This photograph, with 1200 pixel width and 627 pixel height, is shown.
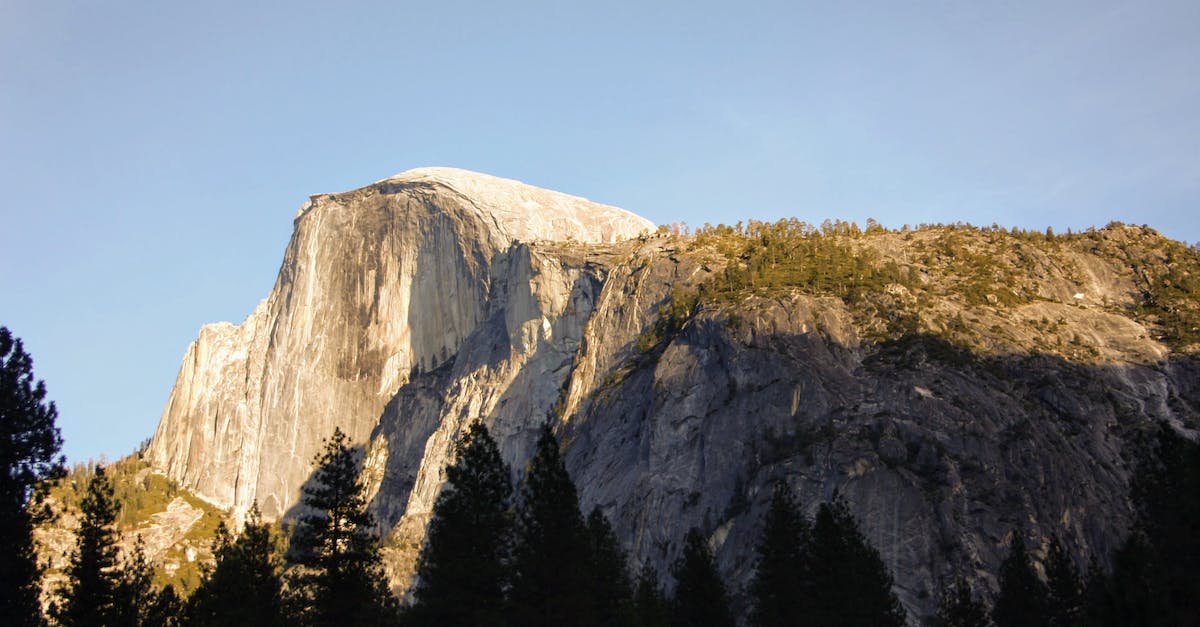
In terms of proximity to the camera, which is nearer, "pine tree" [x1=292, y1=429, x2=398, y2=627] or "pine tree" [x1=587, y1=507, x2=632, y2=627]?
"pine tree" [x1=292, y1=429, x2=398, y2=627]

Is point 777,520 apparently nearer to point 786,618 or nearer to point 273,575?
point 786,618

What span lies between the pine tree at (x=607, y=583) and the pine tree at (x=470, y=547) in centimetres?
664

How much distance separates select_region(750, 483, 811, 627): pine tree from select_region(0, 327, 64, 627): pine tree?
39.2 metres

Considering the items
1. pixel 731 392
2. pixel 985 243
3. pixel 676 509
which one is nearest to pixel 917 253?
pixel 985 243

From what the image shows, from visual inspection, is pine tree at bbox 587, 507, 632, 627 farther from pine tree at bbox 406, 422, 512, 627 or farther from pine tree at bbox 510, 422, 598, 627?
pine tree at bbox 406, 422, 512, 627

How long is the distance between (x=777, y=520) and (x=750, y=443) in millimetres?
43473

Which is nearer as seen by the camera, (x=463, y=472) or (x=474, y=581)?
(x=474, y=581)

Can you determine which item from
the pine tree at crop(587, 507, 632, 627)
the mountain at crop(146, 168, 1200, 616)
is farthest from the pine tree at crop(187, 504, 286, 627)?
the mountain at crop(146, 168, 1200, 616)

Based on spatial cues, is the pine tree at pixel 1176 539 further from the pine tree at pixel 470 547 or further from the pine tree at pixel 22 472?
the pine tree at pixel 22 472

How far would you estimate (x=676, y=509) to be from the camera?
380 ft

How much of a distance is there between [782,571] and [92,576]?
37.6 meters

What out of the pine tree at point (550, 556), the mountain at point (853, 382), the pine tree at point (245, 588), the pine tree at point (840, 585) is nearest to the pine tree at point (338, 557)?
the pine tree at point (245, 588)

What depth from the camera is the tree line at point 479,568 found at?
1875 inches

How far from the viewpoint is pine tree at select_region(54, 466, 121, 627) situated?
54.4m
